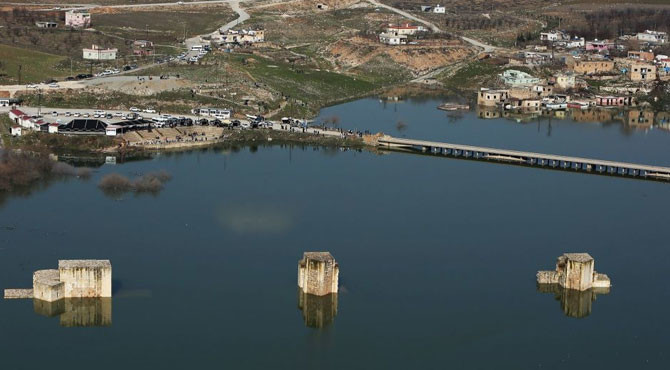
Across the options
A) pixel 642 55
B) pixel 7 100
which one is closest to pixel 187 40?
pixel 7 100

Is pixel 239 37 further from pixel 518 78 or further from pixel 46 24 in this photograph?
pixel 518 78

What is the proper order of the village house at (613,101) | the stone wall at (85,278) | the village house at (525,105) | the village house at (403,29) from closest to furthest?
1. the stone wall at (85,278)
2. the village house at (525,105)
3. the village house at (613,101)
4. the village house at (403,29)

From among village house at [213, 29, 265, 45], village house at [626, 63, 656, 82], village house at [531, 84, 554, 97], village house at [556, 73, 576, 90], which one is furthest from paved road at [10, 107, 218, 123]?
village house at [626, 63, 656, 82]

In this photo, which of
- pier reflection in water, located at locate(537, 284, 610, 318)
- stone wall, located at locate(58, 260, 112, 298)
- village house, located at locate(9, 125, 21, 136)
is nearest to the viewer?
stone wall, located at locate(58, 260, 112, 298)

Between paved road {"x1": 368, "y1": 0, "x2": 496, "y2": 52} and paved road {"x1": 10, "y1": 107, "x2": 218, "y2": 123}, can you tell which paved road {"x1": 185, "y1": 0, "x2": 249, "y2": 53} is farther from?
paved road {"x1": 10, "y1": 107, "x2": 218, "y2": 123}

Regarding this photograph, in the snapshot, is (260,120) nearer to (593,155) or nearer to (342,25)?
(593,155)

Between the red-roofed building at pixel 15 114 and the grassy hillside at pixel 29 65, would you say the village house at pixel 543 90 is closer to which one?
the grassy hillside at pixel 29 65

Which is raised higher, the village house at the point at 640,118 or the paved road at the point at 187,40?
the paved road at the point at 187,40

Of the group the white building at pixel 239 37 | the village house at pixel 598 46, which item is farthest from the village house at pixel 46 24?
the village house at pixel 598 46
